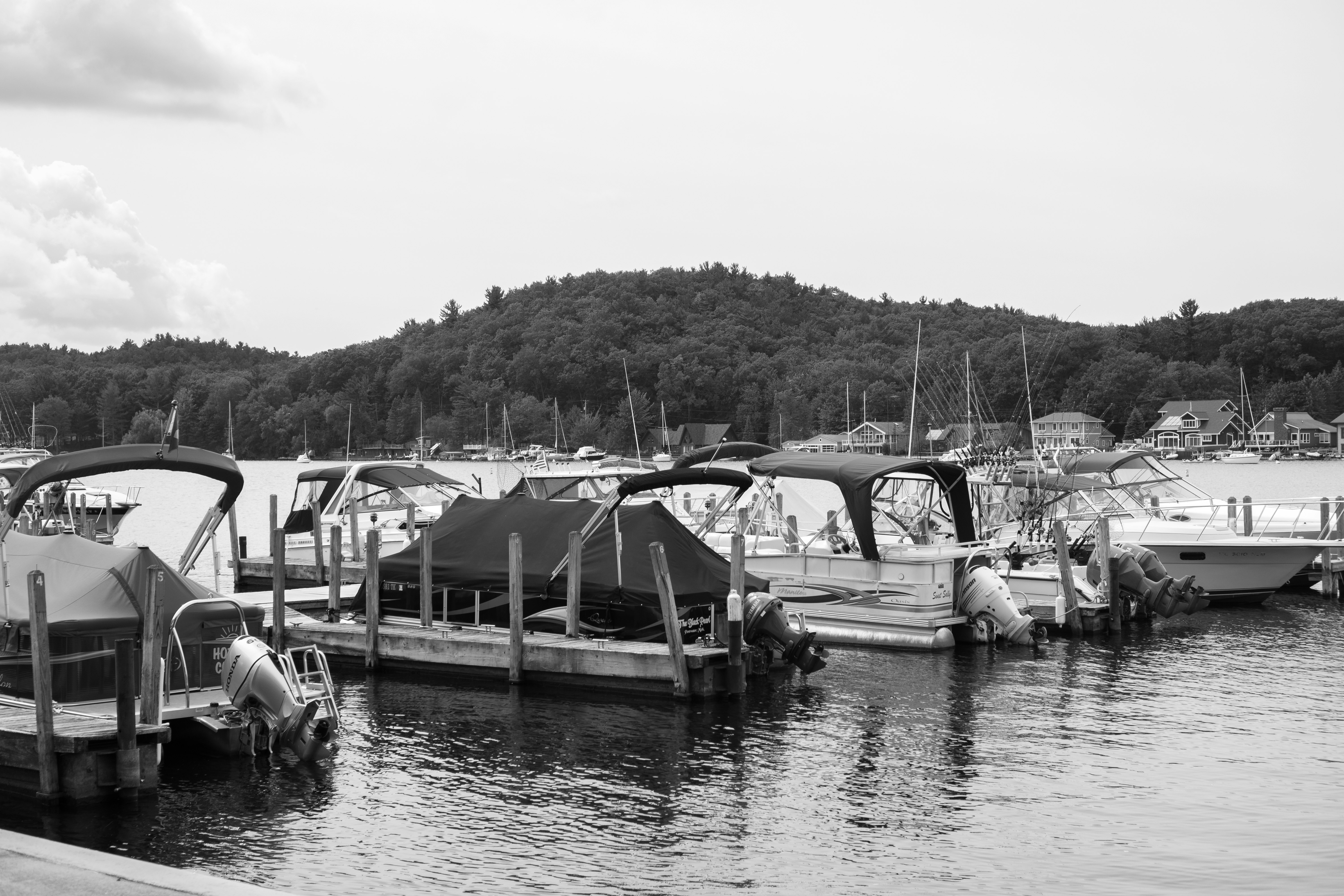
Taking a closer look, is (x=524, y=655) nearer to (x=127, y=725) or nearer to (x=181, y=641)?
(x=181, y=641)

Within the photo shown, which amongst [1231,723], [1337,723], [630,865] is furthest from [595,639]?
[1337,723]

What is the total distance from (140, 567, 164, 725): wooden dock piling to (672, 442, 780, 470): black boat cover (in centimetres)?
1303

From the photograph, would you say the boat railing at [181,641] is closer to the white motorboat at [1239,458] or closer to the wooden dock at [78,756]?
the wooden dock at [78,756]

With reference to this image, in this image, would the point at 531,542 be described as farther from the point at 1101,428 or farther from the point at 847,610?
the point at 1101,428

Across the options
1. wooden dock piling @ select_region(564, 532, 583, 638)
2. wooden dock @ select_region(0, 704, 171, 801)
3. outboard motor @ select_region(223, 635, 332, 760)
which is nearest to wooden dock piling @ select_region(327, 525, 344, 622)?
wooden dock piling @ select_region(564, 532, 583, 638)

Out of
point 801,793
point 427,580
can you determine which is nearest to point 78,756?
point 801,793

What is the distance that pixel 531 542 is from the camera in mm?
20422

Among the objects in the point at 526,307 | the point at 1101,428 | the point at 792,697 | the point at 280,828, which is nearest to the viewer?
the point at 280,828

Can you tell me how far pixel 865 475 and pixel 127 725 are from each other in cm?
1328

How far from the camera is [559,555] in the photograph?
20.0 meters

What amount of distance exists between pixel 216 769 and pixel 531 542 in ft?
23.0

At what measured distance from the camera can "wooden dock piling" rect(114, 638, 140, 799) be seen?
12094 mm

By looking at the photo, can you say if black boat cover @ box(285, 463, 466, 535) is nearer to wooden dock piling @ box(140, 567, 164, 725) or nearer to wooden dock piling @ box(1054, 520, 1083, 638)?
wooden dock piling @ box(1054, 520, 1083, 638)

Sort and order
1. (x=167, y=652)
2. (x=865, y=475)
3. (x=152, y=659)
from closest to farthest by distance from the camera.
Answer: (x=152, y=659) → (x=167, y=652) → (x=865, y=475)
